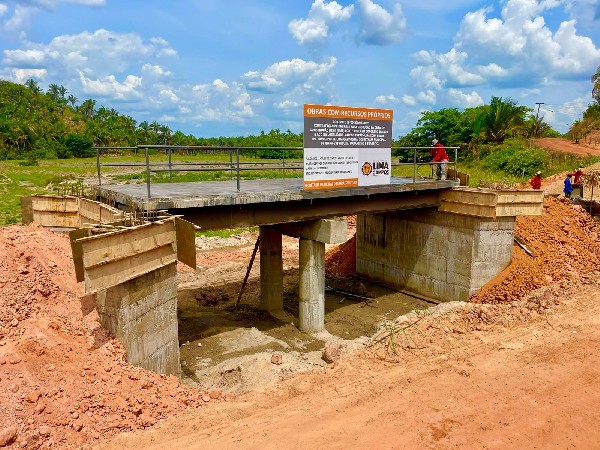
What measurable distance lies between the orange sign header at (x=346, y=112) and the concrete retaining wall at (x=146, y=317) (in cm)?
564

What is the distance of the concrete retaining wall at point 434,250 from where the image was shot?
17.5 metres

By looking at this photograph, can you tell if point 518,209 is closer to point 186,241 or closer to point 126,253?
point 186,241

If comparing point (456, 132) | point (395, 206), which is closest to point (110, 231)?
point (395, 206)

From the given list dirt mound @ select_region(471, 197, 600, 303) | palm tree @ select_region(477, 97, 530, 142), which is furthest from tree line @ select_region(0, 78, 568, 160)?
dirt mound @ select_region(471, 197, 600, 303)

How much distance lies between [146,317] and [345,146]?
7482 millimetres

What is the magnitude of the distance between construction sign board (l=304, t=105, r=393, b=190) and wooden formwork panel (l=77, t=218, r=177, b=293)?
4890 mm

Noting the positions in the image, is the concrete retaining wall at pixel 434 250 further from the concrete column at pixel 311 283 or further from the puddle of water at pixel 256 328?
the concrete column at pixel 311 283

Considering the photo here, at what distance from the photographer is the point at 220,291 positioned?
1967 cm

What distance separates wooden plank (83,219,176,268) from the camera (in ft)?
26.3

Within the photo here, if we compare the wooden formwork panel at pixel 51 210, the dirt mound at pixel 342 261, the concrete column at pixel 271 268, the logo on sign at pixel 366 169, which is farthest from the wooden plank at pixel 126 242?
the dirt mound at pixel 342 261

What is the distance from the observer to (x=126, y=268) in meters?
8.73

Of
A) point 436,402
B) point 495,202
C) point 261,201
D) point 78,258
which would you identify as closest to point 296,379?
point 436,402

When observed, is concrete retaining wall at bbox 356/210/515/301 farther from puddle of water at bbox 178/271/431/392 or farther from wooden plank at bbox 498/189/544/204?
puddle of water at bbox 178/271/431/392

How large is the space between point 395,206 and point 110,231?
11.0 metres
